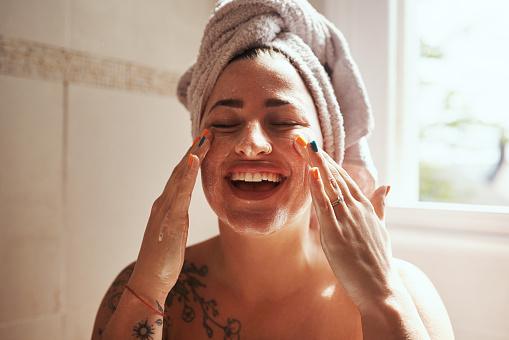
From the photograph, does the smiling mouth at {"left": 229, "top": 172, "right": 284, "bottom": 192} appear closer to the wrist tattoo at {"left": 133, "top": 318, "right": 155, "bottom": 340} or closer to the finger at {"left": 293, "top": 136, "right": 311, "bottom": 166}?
the finger at {"left": 293, "top": 136, "right": 311, "bottom": 166}

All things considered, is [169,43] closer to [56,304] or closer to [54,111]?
[54,111]

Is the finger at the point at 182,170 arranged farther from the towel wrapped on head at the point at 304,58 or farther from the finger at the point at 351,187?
the finger at the point at 351,187

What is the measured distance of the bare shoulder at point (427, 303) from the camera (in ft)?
3.16

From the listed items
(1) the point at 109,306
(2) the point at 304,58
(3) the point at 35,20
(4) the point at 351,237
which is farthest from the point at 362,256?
(3) the point at 35,20

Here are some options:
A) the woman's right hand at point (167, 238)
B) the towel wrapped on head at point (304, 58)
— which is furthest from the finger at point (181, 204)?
the towel wrapped on head at point (304, 58)

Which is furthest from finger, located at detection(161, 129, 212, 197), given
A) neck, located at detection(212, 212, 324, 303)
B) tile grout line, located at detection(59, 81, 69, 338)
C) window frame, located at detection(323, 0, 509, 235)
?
window frame, located at detection(323, 0, 509, 235)

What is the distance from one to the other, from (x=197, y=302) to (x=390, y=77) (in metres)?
1.04

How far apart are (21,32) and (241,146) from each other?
76 centimetres

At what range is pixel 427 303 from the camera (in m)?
1.00

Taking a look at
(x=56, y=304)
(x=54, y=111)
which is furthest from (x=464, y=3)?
(x=56, y=304)

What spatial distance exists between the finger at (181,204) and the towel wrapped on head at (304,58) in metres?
0.21

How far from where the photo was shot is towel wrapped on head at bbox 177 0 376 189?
1054 millimetres

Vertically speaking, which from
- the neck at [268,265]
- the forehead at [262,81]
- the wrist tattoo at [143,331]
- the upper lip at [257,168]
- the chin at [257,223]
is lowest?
the wrist tattoo at [143,331]

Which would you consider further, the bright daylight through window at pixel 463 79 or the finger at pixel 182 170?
Result: the bright daylight through window at pixel 463 79
